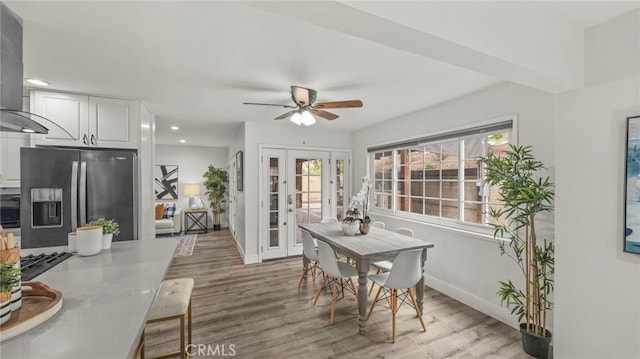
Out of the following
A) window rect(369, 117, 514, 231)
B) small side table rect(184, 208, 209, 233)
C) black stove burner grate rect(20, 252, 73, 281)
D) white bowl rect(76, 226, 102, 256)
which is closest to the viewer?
black stove burner grate rect(20, 252, 73, 281)

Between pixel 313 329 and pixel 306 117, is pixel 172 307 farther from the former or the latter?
pixel 306 117

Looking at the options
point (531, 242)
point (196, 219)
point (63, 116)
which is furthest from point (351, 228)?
point (196, 219)

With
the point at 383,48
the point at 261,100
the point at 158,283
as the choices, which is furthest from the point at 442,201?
the point at 158,283

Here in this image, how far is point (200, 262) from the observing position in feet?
14.7

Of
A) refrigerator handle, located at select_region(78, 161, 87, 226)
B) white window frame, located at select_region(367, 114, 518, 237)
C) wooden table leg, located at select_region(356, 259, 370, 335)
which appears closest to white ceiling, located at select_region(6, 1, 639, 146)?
white window frame, located at select_region(367, 114, 518, 237)

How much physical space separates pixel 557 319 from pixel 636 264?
646 mm

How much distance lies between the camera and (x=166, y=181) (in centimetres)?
725

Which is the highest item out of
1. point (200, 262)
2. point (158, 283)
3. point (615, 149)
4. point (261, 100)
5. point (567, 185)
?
point (261, 100)

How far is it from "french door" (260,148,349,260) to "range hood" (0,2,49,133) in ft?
10.5

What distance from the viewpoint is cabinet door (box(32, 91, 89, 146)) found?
282 cm

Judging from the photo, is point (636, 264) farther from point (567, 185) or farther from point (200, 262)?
point (200, 262)

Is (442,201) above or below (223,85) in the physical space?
below

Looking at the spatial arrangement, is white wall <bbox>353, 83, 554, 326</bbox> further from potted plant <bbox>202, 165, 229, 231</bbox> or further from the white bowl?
potted plant <bbox>202, 165, 229, 231</bbox>

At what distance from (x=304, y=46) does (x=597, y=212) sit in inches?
88.3
